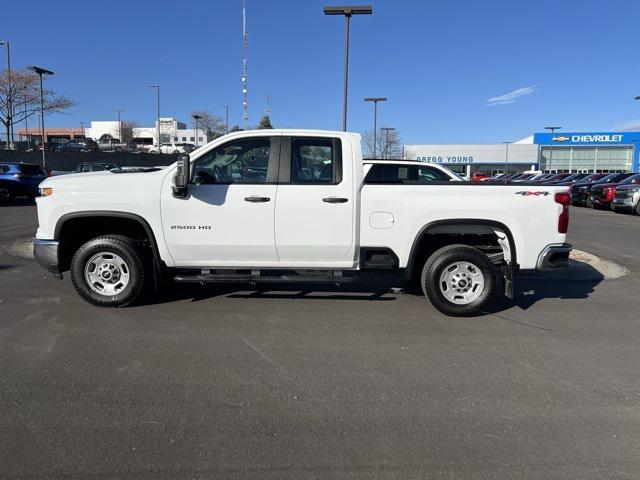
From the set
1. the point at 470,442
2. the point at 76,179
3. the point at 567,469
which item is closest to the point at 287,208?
the point at 76,179

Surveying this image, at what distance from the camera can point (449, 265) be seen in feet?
18.5

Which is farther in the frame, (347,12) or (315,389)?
(347,12)

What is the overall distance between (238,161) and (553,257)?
375cm

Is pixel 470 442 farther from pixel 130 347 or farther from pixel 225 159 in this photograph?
pixel 225 159

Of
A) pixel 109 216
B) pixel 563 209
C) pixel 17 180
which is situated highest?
pixel 17 180

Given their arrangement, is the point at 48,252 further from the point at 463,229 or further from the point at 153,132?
the point at 153,132

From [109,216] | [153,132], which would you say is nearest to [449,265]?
[109,216]

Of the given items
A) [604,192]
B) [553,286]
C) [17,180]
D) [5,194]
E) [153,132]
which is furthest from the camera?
[153,132]

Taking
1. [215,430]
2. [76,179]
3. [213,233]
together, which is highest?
[76,179]

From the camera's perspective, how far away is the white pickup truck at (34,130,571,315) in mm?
5520

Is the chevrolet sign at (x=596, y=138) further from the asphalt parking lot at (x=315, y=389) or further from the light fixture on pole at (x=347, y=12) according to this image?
the asphalt parking lot at (x=315, y=389)

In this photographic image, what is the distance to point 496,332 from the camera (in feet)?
17.2

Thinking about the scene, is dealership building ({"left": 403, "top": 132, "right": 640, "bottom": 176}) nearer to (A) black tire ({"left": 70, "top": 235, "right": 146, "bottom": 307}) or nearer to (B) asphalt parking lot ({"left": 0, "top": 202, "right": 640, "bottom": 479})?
(B) asphalt parking lot ({"left": 0, "top": 202, "right": 640, "bottom": 479})

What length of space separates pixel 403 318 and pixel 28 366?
12.2ft
